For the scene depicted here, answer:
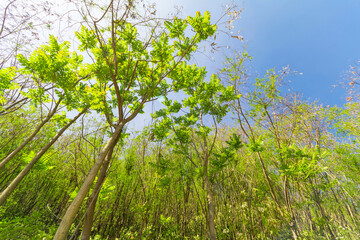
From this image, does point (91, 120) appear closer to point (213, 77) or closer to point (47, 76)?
point (47, 76)

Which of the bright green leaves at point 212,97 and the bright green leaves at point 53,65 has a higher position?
the bright green leaves at point 212,97

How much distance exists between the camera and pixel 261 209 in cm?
467

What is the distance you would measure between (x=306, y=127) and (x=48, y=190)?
540 inches

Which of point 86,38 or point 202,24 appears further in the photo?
point 86,38

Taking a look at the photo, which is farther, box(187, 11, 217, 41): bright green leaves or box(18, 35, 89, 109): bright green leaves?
box(18, 35, 89, 109): bright green leaves

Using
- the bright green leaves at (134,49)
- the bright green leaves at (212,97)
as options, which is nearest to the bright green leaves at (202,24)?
the bright green leaves at (134,49)

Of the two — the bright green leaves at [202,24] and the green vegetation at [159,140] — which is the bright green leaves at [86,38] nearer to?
the green vegetation at [159,140]

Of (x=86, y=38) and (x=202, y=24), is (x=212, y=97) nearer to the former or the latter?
(x=202, y=24)

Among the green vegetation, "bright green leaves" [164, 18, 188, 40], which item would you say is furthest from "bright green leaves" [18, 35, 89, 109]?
"bright green leaves" [164, 18, 188, 40]

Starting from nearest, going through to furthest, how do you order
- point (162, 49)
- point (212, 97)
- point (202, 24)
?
point (202, 24)
point (162, 49)
point (212, 97)

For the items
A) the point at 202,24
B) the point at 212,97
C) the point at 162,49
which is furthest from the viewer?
the point at 212,97

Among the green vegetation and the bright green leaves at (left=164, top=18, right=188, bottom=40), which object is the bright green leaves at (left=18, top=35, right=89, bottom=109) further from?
the bright green leaves at (left=164, top=18, right=188, bottom=40)

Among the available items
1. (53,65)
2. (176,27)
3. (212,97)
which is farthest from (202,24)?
(53,65)

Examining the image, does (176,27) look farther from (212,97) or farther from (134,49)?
(212,97)
